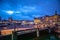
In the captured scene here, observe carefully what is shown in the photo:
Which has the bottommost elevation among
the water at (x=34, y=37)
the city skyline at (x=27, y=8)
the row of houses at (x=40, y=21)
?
the water at (x=34, y=37)

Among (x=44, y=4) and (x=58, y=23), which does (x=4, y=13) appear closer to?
(x=44, y=4)

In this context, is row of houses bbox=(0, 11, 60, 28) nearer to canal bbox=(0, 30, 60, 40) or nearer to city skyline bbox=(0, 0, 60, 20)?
city skyline bbox=(0, 0, 60, 20)

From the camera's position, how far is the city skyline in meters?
2.20

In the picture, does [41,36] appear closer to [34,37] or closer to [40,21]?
[34,37]

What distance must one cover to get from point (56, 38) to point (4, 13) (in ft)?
3.97

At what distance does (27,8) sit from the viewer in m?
2.34

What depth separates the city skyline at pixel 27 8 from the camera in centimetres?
220

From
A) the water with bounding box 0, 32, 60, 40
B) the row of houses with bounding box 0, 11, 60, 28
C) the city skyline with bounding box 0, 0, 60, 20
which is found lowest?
the water with bounding box 0, 32, 60, 40

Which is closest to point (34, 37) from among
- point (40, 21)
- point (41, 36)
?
point (41, 36)

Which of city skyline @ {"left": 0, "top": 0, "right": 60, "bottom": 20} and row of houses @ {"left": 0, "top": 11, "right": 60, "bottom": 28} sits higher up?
city skyline @ {"left": 0, "top": 0, "right": 60, "bottom": 20}

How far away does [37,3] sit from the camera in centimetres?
240

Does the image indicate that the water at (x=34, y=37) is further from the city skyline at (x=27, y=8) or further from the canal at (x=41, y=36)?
the city skyline at (x=27, y=8)

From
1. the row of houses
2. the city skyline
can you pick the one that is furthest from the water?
the city skyline

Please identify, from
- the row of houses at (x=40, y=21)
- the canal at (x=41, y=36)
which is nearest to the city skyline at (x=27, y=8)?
the row of houses at (x=40, y=21)
